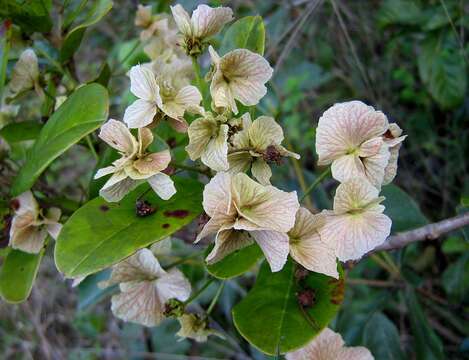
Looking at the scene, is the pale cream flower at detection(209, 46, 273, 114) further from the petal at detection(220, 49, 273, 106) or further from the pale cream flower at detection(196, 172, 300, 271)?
the pale cream flower at detection(196, 172, 300, 271)

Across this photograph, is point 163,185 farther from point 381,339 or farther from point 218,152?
point 381,339

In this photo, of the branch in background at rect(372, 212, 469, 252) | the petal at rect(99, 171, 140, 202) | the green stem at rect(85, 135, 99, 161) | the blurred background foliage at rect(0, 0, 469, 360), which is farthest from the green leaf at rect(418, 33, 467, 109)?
the petal at rect(99, 171, 140, 202)

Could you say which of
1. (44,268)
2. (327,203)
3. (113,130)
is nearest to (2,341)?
(44,268)

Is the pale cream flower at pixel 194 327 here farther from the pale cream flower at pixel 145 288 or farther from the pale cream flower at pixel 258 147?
the pale cream flower at pixel 258 147

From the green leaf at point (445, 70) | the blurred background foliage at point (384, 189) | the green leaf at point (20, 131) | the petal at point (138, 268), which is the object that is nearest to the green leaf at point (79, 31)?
the blurred background foliage at point (384, 189)

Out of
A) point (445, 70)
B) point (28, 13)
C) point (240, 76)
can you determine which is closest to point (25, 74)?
point (28, 13)

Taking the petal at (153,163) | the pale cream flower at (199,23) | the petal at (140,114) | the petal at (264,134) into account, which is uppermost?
the pale cream flower at (199,23)
